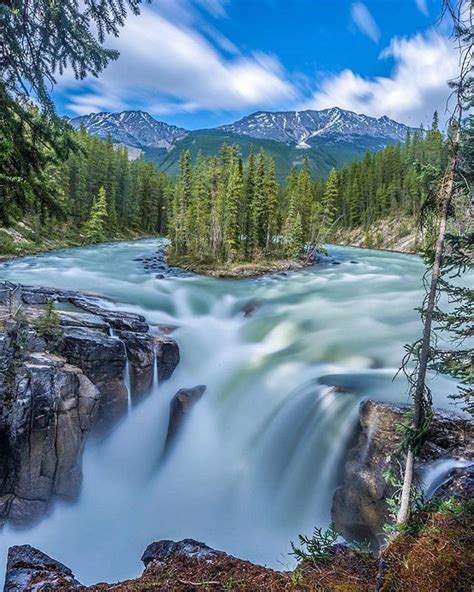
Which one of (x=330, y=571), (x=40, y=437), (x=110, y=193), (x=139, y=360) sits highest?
(x=110, y=193)

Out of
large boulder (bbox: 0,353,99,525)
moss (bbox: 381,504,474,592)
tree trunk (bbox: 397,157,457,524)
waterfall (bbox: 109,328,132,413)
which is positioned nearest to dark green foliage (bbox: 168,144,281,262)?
waterfall (bbox: 109,328,132,413)

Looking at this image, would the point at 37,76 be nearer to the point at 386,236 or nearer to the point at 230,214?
the point at 230,214

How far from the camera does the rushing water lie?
9.03m

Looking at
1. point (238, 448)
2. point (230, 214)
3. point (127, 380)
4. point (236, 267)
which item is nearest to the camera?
point (238, 448)

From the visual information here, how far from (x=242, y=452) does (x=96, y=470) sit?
160 inches

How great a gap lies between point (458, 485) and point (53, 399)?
8.73m

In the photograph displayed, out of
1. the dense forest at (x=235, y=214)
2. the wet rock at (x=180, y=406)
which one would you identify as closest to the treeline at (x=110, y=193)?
the dense forest at (x=235, y=214)

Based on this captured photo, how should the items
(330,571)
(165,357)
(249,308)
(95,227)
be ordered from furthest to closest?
(95,227), (249,308), (165,357), (330,571)

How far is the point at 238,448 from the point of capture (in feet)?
37.3

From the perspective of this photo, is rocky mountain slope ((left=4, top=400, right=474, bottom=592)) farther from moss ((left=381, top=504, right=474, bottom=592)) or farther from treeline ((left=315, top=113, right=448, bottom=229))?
treeline ((left=315, top=113, right=448, bottom=229))

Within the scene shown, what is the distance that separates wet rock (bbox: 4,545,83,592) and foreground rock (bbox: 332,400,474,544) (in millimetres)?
5699

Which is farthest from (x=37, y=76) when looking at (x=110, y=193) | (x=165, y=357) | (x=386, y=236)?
(x=386, y=236)

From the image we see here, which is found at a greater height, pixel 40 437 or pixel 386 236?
pixel 386 236

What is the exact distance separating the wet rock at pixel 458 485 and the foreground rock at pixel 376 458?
0.50 m
